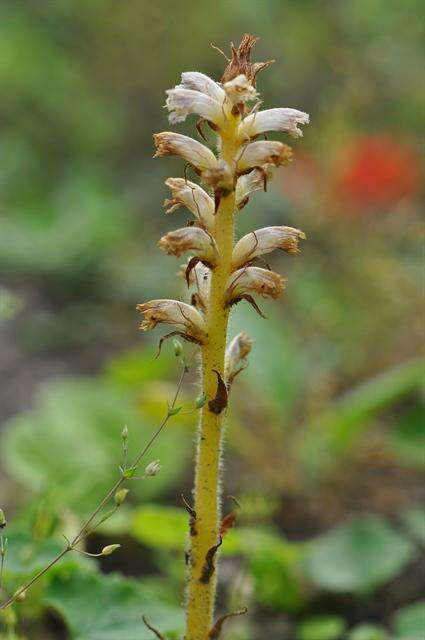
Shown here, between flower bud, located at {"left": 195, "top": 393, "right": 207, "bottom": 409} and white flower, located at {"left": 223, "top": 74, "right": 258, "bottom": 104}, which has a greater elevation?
white flower, located at {"left": 223, "top": 74, "right": 258, "bottom": 104}

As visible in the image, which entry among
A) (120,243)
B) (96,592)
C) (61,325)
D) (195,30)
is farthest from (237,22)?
(96,592)

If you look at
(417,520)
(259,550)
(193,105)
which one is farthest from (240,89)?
(417,520)

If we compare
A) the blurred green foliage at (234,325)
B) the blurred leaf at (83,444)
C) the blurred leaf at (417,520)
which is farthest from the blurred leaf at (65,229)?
the blurred leaf at (417,520)

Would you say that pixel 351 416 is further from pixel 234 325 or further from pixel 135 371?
pixel 135 371

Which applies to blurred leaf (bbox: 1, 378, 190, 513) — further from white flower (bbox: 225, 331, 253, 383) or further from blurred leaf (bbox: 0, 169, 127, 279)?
blurred leaf (bbox: 0, 169, 127, 279)

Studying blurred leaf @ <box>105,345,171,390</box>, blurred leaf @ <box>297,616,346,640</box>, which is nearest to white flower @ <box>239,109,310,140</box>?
blurred leaf @ <box>297,616,346,640</box>
